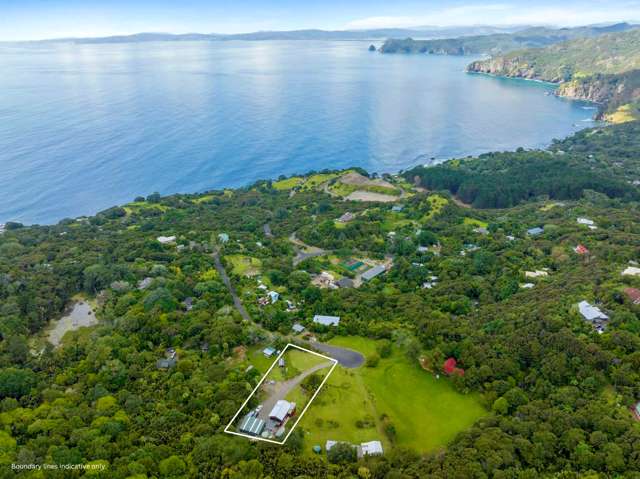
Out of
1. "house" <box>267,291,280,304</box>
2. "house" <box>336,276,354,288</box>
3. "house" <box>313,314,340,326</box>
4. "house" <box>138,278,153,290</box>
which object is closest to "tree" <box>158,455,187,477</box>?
"house" <box>313,314,340,326</box>

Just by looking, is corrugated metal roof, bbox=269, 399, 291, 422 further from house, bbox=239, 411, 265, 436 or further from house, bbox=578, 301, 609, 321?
house, bbox=578, 301, 609, 321

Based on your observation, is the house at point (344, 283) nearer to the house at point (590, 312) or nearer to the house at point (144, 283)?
the house at point (144, 283)

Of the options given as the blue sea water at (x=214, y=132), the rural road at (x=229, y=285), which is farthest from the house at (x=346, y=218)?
Result: the blue sea water at (x=214, y=132)

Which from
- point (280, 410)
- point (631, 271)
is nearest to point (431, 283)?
point (631, 271)

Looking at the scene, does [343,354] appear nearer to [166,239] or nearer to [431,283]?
[431,283]

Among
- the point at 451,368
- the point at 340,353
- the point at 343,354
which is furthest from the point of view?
the point at 340,353

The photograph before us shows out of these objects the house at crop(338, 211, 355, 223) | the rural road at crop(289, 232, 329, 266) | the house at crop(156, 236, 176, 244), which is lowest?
the rural road at crop(289, 232, 329, 266)
